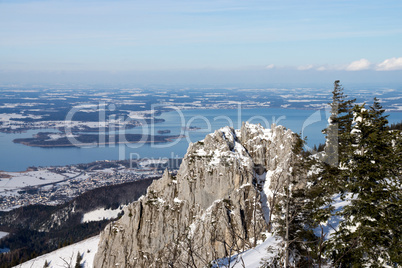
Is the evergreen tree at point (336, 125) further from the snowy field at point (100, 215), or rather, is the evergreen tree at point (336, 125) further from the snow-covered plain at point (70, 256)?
the snowy field at point (100, 215)

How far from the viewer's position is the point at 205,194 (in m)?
47.6

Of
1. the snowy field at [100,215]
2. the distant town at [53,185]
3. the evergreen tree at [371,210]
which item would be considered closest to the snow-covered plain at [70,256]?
A: the evergreen tree at [371,210]

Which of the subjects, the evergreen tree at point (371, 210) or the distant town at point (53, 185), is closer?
the evergreen tree at point (371, 210)

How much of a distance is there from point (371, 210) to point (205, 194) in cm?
3335

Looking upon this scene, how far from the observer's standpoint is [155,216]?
5019 cm

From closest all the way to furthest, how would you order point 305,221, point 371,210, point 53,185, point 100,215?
point 371,210 → point 305,221 → point 100,215 → point 53,185

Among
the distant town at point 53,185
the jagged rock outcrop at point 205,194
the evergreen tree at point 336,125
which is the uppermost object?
the evergreen tree at point 336,125

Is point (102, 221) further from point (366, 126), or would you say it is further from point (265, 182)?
point (366, 126)

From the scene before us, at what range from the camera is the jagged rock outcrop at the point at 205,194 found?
45.8 metres

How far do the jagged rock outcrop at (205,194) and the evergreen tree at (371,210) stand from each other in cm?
2809

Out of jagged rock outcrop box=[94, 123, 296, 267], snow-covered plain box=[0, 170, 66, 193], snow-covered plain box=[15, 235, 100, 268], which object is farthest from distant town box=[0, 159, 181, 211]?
jagged rock outcrop box=[94, 123, 296, 267]

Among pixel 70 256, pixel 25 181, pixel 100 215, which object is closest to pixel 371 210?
pixel 70 256

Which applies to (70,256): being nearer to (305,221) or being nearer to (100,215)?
(305,221)

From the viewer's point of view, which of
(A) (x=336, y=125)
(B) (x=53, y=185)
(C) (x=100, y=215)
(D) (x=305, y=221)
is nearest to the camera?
(D) (x=305, y=221)
